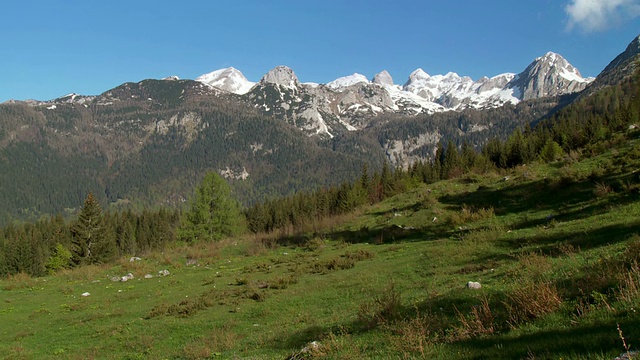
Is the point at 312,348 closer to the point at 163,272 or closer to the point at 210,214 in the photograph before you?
the point at 163,272

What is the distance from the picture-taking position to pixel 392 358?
23.1 feet

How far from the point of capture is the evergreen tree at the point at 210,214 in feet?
183

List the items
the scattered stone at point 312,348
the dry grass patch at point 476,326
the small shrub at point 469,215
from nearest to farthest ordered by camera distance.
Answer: the dry grass patch at point 476,326 → the scattered stone at point 312,348 → the small shrub at point 469,215

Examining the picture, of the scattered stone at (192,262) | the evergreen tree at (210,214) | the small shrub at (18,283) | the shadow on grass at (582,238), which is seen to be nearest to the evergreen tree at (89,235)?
the evergreen tree at (210,214)

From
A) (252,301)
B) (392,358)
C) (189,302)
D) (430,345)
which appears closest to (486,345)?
(430,345)

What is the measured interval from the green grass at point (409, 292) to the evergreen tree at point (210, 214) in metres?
19.2

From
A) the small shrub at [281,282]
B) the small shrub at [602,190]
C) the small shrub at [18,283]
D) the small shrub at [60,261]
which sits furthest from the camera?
the small shrub at [60,261]

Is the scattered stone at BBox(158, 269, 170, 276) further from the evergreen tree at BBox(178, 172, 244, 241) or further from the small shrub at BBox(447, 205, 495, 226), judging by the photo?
the evergreen tree at BBox(178, 172, 244, 241)

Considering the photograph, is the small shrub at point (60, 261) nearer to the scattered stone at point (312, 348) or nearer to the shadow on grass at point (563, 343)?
the scattered stone at point (312, 348)

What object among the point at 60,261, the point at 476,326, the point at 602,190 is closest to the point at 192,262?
the point at 602,190

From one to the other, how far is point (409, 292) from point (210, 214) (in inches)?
1863

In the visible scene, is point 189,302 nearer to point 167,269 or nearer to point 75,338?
point 75,338

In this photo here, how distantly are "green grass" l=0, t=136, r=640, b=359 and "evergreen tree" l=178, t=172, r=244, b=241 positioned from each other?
1920 centimetres

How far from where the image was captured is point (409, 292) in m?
13.3
